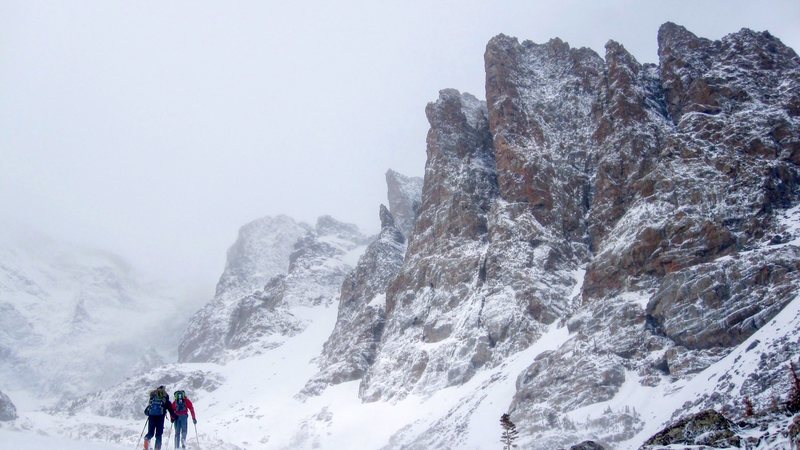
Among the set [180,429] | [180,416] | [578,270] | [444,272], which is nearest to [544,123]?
[578,270]

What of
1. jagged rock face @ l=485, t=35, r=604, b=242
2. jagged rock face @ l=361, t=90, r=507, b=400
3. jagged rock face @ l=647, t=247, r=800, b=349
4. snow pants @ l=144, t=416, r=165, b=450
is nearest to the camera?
snow pants @ l=144, t=416, r=165, b=450

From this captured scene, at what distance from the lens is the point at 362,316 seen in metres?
127

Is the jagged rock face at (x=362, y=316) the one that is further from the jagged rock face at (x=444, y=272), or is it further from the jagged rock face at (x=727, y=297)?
the jagged rock face at (x=727, y=297)

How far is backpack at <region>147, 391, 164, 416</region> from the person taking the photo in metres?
21.8

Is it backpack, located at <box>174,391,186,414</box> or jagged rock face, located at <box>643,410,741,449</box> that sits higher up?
backpack, located at <box>174,391,186,414</box>

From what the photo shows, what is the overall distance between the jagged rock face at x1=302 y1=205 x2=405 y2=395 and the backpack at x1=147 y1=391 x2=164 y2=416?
9595 cm

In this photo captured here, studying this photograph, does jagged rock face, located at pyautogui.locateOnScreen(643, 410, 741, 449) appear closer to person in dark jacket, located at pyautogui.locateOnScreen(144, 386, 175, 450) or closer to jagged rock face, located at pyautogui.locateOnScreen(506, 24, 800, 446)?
person in dark jacket, located at pyautogui.locateOnScreen(144, 386, 175, 450)

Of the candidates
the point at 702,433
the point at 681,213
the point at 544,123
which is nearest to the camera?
the point at 702,433

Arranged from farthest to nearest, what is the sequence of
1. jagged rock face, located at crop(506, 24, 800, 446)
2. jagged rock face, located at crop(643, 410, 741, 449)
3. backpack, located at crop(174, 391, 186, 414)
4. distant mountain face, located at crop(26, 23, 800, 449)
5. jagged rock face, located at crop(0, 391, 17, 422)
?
jagged rock face, located at crop(0, 391, 17, 422)
jagged rock face, located at crop(506, 24, 800, 446)
distant mountain face, located at crop(26, 23, 800, 449)
backpack, located at crop(174, 391, 186, 414)
jagged rock face, located at crop(643, 410, 741, 449)

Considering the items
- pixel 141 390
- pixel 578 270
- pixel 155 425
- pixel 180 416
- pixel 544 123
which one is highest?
pixel 544 123

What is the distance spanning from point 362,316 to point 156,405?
105955mm

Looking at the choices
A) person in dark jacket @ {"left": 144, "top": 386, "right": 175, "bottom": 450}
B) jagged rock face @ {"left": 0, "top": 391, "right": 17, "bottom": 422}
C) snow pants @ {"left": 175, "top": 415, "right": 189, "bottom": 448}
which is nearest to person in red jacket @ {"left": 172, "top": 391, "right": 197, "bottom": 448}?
snow pants @ {"left": 175, "top": 415, "right": 189, "bottom": 448}

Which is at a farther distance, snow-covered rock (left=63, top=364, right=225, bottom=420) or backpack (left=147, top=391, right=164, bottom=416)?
snow-covered rock (left=63, top=364, right=225, bottom=420)

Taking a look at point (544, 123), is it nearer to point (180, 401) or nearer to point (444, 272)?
point (444, 272)
